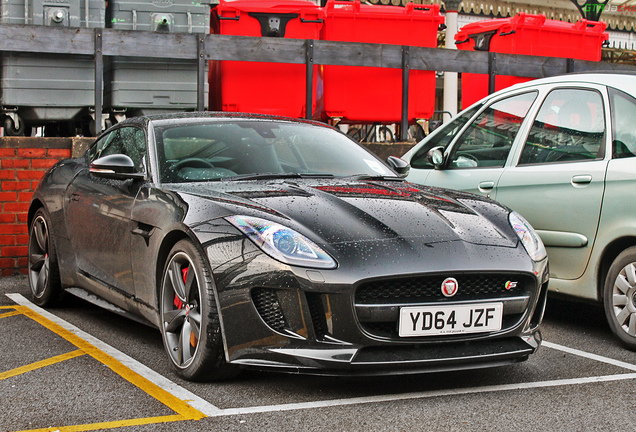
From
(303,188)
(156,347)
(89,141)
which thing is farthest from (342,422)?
(89,141)

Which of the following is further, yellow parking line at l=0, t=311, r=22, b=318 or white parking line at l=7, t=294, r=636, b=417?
yellow parking line at l=0, t=311, r=22, b=318

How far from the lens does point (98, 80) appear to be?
7746 mm

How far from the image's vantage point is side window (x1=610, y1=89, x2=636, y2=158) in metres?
4.86

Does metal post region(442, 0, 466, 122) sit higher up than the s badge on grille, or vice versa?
metal post region(442, 0, 466, 122)

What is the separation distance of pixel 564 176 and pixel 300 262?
2.23 m

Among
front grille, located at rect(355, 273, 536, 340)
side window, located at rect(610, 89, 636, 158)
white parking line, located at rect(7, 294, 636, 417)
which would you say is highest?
side window, located at rect(610, 89, 636, 158)

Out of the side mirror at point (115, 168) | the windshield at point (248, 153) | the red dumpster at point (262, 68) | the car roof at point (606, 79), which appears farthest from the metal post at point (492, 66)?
the side mirror at point (115, 168)

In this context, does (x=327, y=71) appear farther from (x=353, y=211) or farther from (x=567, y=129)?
(x=353, y=211)

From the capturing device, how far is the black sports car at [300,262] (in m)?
3.58

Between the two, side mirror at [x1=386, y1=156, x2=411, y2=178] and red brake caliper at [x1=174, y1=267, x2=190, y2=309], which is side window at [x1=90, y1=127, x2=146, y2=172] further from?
side mirror at [x1=386, y1=156, x2=411, y2=178]

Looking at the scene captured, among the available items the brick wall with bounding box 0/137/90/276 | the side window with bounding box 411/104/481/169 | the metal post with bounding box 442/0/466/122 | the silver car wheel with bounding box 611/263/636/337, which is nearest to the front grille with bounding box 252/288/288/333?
the silver car wheel with bounding box 611/263/636/337

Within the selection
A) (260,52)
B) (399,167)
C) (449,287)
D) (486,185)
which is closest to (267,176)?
(399,167)

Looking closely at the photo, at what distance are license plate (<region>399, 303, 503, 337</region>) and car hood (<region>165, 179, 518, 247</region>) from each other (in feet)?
1.02

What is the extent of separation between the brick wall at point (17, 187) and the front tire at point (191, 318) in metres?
3.51
